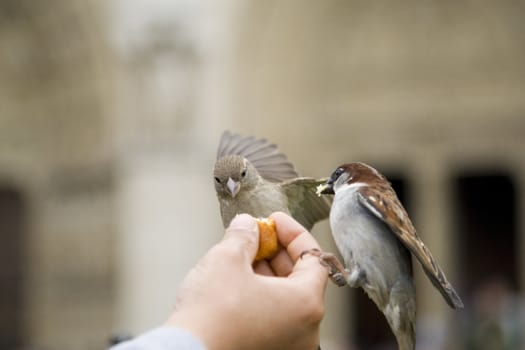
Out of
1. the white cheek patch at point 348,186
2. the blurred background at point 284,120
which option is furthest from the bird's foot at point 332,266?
the blurred background at point 284,120

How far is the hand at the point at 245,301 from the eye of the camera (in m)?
1.38

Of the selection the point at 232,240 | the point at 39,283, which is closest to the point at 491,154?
the point at 39,283

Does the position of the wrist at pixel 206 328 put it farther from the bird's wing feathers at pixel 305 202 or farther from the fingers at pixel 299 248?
the bird's wing feathers at pixel 305 202

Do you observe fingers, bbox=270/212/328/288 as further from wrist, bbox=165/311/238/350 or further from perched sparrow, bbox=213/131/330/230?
perched sparrow, bbox=213/131/330/230

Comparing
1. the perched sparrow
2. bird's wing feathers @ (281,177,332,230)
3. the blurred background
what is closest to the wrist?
the perched sparrow

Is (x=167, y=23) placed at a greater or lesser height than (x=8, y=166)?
greater

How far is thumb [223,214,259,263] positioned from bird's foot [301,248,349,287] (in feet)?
0.30

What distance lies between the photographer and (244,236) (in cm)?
152

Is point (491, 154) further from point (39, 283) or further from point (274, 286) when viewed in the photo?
point (274, 286)

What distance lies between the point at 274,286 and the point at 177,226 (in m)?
7.67

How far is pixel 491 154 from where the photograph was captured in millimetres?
9469

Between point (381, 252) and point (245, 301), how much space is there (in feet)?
1.51

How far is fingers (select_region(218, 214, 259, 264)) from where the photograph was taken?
57.7 inches

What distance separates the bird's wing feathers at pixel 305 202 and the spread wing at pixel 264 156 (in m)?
0.13
